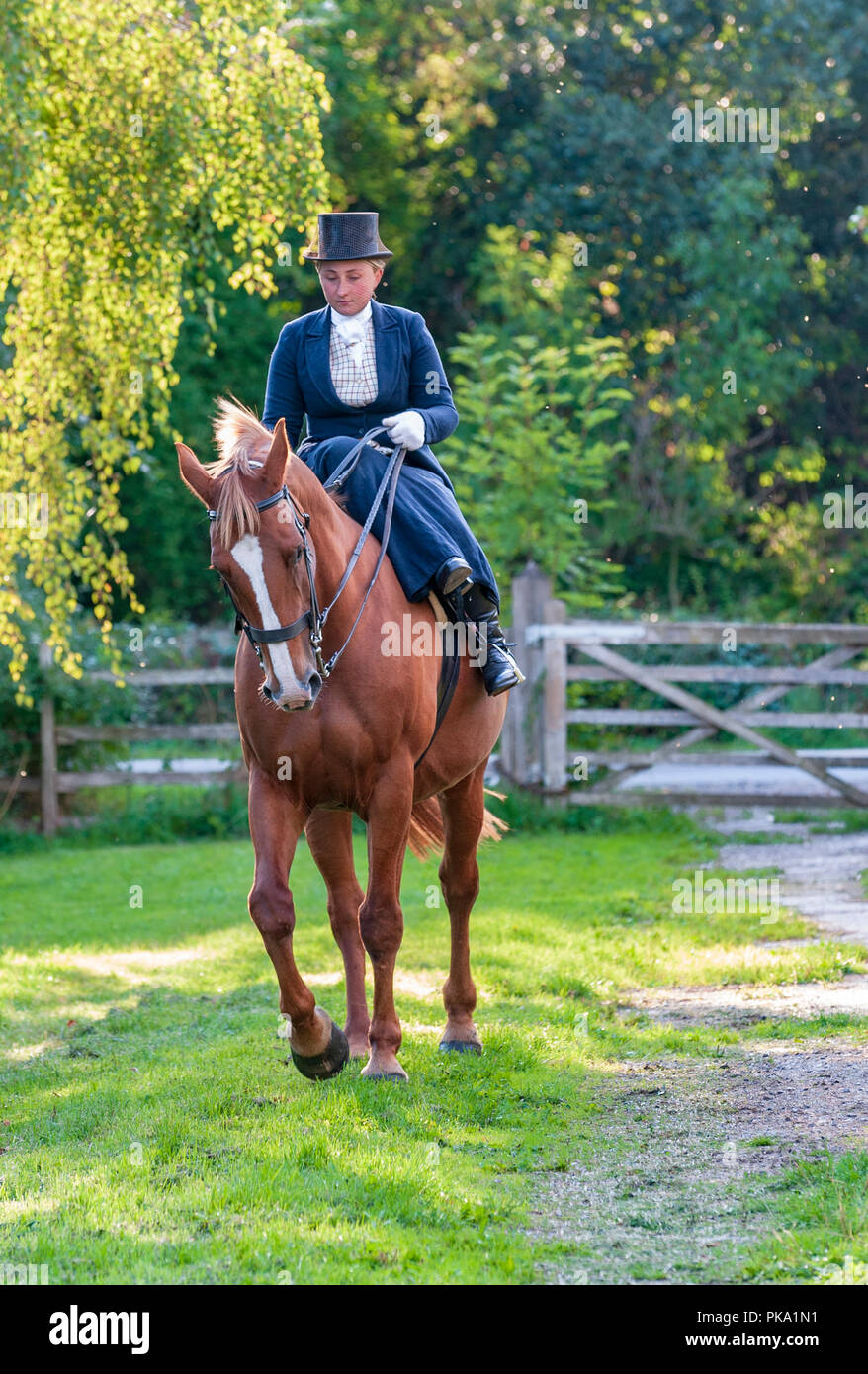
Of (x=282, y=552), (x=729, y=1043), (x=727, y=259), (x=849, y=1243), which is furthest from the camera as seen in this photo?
(x=727, y=259)

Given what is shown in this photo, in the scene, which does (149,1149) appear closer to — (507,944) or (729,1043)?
(729,1043)

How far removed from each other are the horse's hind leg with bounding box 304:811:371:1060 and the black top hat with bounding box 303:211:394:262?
8.01ft

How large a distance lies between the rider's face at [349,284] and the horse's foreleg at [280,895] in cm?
216

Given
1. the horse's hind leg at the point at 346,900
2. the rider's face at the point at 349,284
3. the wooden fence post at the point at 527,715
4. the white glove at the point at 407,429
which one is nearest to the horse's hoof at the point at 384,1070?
the horse's hind leg at the point at 346,900

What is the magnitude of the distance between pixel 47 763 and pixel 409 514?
9.37m

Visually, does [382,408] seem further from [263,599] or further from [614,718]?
[614,718]

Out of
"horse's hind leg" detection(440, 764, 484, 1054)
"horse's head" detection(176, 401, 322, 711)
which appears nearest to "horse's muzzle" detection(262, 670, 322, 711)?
"horse's head" detection(176, 401, 322, 711)

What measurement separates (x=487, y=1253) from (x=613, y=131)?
25.4 m

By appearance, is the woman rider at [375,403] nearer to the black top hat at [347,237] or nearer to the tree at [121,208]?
the black top hat at [347,237]

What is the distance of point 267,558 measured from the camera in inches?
196

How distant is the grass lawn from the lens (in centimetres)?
414

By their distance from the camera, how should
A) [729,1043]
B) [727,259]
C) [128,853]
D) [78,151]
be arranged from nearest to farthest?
[729,1043] → [78,151] → [128,853] → [727,259]

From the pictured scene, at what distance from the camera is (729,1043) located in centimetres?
670
